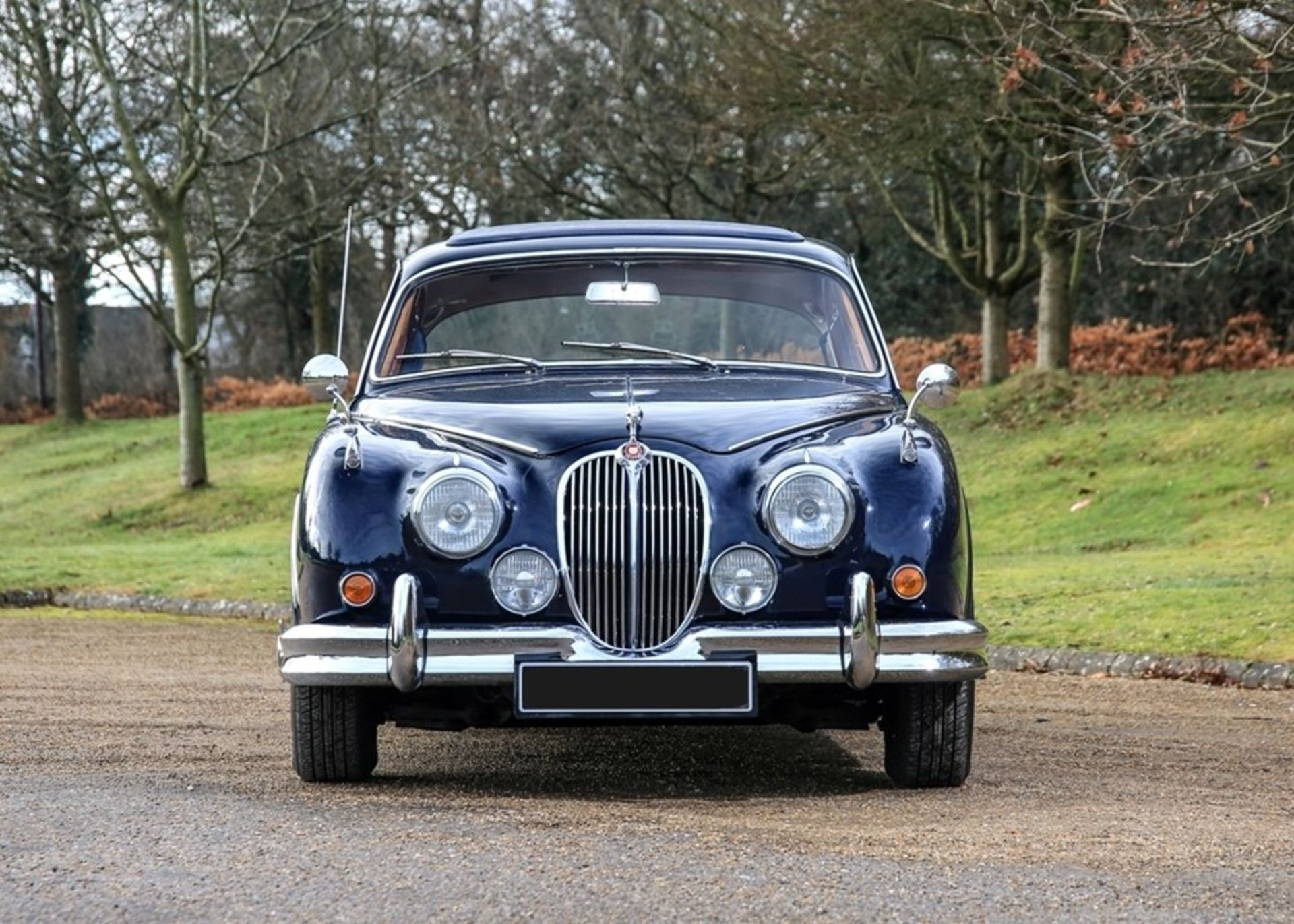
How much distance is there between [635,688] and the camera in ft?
18.9

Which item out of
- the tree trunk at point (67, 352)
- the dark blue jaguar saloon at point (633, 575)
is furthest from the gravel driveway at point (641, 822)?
the tree trunk at point (67, 352)

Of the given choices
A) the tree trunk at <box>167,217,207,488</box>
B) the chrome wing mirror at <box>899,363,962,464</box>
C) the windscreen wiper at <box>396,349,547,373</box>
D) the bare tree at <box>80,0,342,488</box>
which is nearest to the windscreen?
the windscreen wiper at <box>396,349,547,373</box>

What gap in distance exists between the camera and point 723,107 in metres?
24.8

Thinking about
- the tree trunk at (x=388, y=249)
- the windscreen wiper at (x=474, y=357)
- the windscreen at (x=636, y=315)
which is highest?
the tree trunk at (x=388, y=249)

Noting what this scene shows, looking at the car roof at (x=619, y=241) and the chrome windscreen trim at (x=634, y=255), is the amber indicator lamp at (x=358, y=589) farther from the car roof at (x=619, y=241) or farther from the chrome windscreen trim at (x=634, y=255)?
the car roof at (x=619, y=241)

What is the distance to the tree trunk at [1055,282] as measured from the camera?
23078 mm

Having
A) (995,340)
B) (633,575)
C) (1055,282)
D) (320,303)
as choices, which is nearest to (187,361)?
(995,340)

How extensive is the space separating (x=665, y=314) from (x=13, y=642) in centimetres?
643

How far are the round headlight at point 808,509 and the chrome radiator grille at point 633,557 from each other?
0.21 meters

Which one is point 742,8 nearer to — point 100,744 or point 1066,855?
point 100,744

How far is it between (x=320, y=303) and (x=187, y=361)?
1119 centimetres

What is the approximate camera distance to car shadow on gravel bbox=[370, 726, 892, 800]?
627 centimetres

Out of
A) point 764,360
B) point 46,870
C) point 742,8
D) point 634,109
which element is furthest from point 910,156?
point 46,870

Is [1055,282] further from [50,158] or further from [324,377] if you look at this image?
[324,377]
